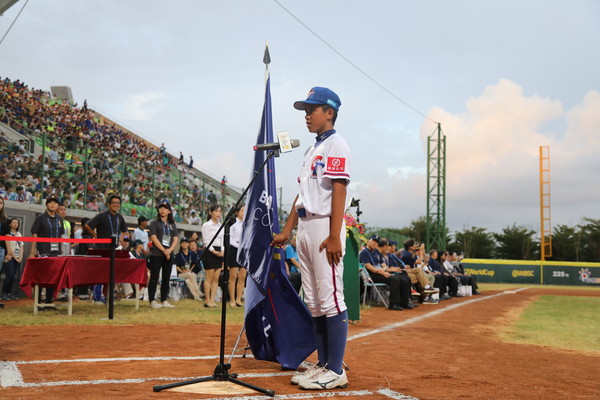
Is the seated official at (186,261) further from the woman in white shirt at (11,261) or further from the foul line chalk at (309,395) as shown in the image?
the foul line chalk at (309,395)

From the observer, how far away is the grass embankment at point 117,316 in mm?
8000

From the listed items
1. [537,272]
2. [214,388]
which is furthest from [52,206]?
[537,272]

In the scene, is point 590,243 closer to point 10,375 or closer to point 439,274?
point 439,274

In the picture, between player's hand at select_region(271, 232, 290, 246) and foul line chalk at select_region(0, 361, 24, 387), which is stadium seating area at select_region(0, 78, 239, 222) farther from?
player's hand at select_region(271, 232, 290, 246)

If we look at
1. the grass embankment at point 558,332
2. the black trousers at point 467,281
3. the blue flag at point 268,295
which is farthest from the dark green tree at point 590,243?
the blue flag at point 268,295

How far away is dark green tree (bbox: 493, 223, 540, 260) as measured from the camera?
57594 mm

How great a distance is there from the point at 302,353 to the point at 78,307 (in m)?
7.09

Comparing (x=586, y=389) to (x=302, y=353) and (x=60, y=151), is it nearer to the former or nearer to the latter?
(x=302, y=353)

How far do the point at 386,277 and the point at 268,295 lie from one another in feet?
27.8

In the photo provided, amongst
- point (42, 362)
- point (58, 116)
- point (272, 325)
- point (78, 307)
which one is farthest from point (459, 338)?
point (58, 116)

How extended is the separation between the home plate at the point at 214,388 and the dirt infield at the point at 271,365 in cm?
11

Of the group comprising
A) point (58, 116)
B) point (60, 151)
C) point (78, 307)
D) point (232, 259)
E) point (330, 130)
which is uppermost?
point (58, 116)

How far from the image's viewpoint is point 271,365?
5082 mm

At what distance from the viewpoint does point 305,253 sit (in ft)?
13.9
